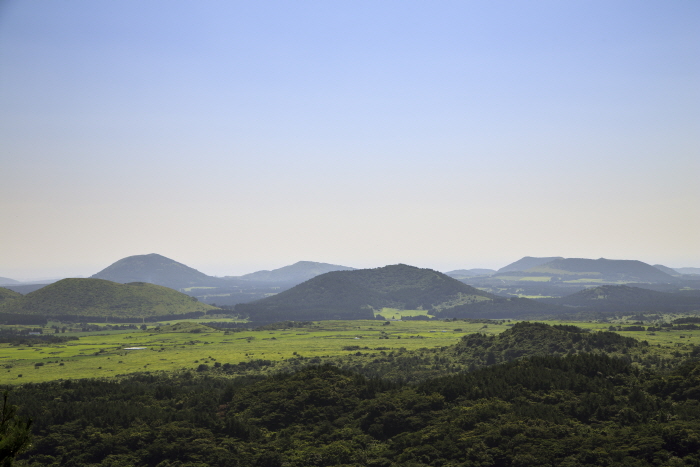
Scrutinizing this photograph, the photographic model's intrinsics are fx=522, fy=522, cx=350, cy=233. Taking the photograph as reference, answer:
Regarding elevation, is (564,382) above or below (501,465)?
above

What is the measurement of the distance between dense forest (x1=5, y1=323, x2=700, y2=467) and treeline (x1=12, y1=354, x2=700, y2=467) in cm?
21

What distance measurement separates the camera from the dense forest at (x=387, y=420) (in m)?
75.1

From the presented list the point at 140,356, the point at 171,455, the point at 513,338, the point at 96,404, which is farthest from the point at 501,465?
the point at 140,356

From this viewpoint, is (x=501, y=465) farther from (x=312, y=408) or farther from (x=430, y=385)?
(x=312, y=408)

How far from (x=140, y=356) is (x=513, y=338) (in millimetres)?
128191

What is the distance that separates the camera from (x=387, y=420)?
301 feet

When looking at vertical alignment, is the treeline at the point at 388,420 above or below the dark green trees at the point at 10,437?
below

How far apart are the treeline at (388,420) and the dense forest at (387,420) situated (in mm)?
212

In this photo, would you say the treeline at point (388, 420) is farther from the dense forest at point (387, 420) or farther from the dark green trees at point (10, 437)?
the dark green trees at point (10, 437)

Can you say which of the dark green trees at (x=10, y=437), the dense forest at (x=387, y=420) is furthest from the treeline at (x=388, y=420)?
the dark green trees at (x=10, y=437)

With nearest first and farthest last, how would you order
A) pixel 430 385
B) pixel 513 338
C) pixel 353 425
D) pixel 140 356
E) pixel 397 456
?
1. pixel 397 456
2. pixel 353 425
3. pixel 430 385
4. pixel 513 338
5. pixel 140 356

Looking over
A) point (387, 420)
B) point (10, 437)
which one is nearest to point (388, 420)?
point (387, 420)

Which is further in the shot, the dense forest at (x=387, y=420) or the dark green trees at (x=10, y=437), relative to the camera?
the dense forest at (x=387, y=420)

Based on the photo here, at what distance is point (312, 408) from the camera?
98.6 meters
